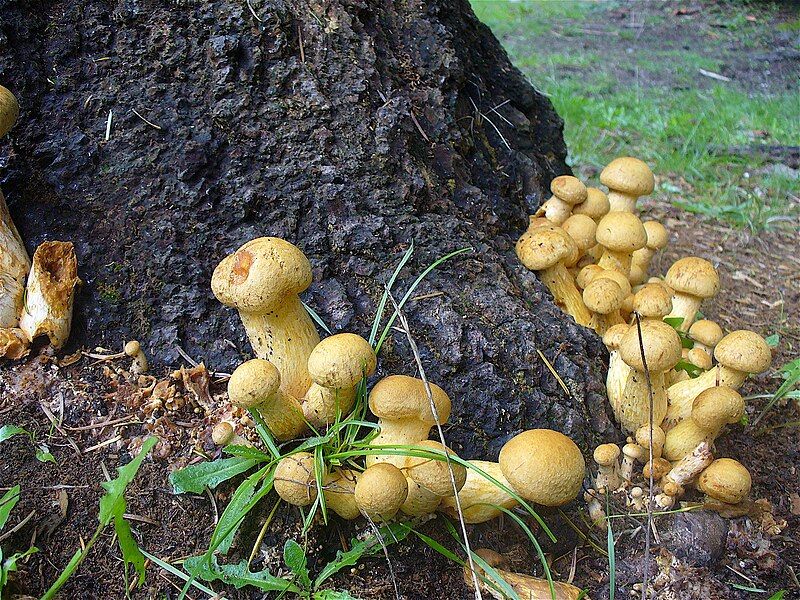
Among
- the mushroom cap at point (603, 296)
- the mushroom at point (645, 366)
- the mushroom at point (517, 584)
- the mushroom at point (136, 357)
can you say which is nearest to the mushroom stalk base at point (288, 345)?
the mushroom at point (136, 357)

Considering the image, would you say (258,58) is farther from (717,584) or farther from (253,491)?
(717,584)

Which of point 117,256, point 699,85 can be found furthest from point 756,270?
point 699,85

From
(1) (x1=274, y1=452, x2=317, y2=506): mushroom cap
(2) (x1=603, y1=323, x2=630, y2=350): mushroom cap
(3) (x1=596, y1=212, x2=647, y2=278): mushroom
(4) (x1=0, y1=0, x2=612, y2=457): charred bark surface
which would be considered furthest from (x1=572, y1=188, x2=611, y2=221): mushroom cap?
(1) (x1=274, y1=452, x2=317, y2=506): mushroom cap

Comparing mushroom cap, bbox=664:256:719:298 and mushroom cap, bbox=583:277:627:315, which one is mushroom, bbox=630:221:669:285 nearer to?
mushroom cap, bbox=664:256:719:298

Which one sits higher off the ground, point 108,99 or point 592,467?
point 108,99

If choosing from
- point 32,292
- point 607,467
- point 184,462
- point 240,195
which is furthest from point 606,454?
point 32,292

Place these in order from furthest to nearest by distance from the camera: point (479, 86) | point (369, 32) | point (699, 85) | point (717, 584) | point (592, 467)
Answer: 1. point (699, 85)
2. point (479, 86)
3. point (369, 32)
4. point (592, 467)
5. point (717, 584)

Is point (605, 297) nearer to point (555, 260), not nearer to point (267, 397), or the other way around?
point (555, 260)
